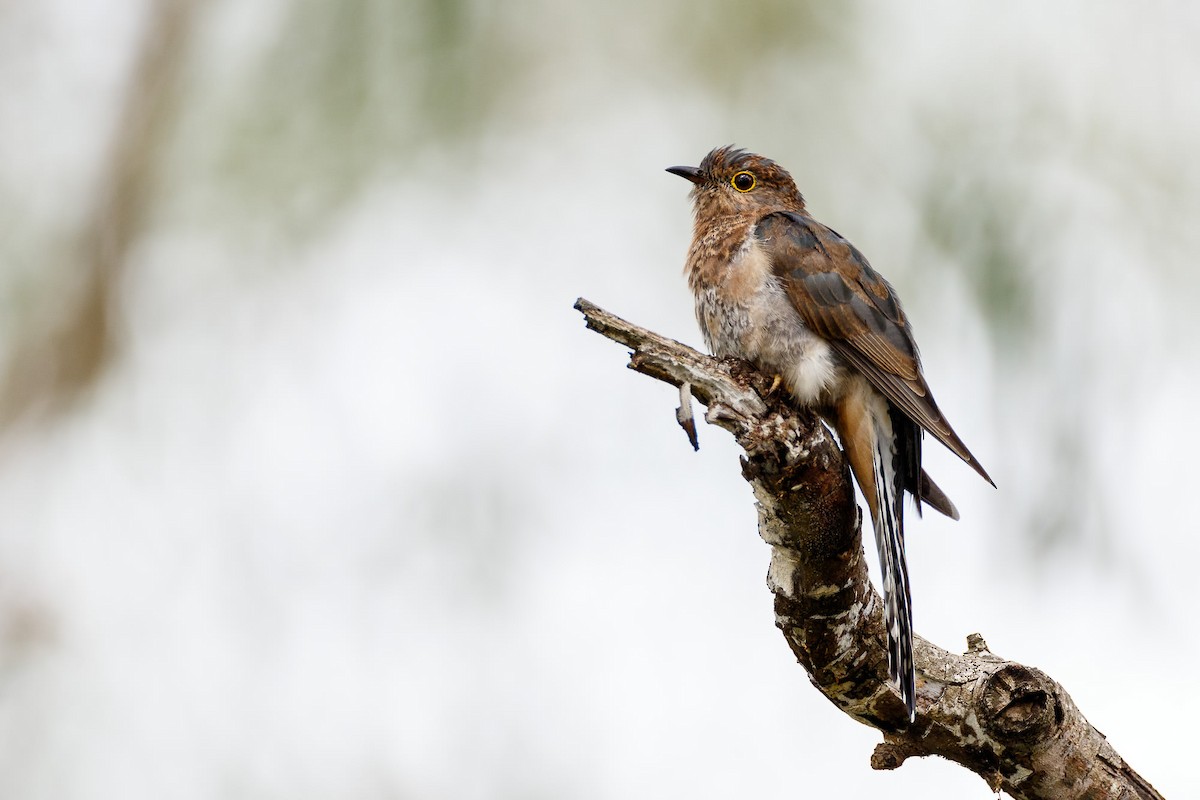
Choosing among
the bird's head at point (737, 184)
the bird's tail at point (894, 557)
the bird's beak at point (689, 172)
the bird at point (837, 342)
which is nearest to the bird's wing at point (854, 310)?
the bird at point (837, 342)

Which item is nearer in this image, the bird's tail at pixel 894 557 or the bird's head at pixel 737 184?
the bird's tail at pixel 894 557

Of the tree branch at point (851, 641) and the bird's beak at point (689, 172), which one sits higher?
the bird's beak at point (689, 172)

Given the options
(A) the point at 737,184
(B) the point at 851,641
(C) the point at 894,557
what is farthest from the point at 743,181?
(B) the point at 851,641

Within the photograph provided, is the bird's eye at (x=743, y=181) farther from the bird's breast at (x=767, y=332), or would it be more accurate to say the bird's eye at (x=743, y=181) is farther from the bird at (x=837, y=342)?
the bird's breast at (x=767, y=332)

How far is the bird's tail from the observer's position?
3.10m

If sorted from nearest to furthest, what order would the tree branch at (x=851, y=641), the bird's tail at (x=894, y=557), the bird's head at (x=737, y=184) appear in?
the tree branch at (x=851, y=641) → the bird's tail at (x=894, y=557) → the bird's head at (x=737, y=184)

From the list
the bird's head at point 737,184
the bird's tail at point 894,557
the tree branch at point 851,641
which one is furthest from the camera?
the bird's head at point 737,184

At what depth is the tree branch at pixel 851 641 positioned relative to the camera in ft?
9.63

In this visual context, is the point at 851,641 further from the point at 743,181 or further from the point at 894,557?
the point at 743,181

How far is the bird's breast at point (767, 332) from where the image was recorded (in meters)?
3.84

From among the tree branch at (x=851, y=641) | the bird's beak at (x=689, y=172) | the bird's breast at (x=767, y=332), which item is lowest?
the tree branch at (x=851, y=641)

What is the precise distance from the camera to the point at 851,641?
3188 millimetres

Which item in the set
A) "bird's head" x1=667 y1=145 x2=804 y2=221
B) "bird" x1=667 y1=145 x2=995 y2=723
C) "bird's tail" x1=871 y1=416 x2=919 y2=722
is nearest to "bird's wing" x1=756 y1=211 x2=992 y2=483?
"bird" x1=667 y1=145 x2=995 y2=723

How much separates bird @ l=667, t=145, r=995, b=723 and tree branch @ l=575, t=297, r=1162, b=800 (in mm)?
455
